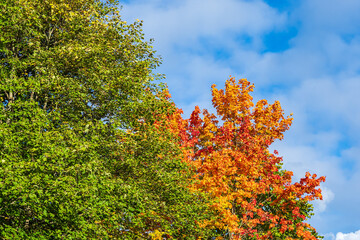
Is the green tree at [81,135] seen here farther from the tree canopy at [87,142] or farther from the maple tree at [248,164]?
the maple tree at [248,164]

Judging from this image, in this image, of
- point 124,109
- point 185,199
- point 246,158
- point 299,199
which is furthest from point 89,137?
point 299,199

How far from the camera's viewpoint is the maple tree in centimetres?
2841

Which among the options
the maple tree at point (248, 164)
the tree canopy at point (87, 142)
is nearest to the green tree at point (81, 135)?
the tree canopy at point (87, 142)

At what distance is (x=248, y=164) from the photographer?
29.4m

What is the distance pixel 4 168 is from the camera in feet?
40.5

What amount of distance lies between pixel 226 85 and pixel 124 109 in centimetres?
1752

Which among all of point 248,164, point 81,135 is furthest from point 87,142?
point 248,164

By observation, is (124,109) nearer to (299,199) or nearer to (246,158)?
(246,158)

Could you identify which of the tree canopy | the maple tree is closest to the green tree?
the tree canopy

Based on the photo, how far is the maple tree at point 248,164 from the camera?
2841cm

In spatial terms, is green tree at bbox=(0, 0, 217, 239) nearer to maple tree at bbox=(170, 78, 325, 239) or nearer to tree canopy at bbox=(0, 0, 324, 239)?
tree canopy at bbox=(0, 0, 324, 239)

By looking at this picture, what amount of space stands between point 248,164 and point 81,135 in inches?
677

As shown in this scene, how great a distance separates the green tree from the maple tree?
629cm

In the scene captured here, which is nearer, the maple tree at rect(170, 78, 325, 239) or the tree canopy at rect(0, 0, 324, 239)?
the tree canopy at rect(0, 0, 324, 239)
